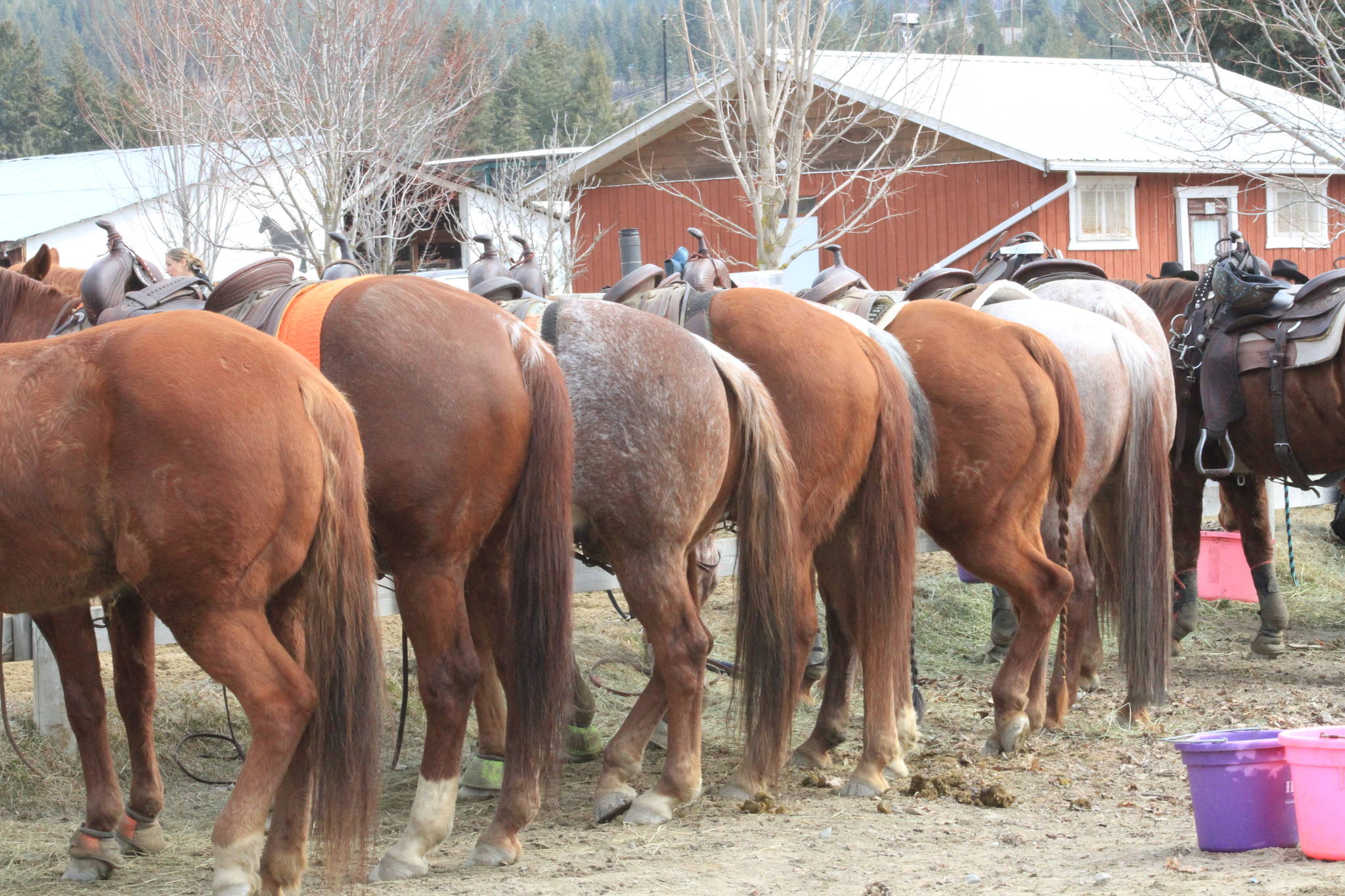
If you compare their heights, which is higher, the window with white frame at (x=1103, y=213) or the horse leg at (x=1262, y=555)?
the window with white frame at (x=1103, y=213)

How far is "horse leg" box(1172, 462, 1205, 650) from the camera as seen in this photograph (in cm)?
750

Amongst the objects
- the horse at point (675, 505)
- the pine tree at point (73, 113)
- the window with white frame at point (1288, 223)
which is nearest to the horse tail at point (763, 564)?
the horse at point (675, 505)

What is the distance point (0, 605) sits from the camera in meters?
3.34

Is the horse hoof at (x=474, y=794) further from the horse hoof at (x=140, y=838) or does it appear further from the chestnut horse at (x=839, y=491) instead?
the horse hoof at (x=140, y=838)

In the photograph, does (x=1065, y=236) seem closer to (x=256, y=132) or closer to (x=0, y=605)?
(x=256, y=132)

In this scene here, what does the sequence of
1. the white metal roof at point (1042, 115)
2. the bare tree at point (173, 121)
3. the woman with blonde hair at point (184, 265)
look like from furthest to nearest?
the white metal roof at point (1042, 115) → the bare tree at point (173, 121) → the woman with blonde hair at point (184, 265)

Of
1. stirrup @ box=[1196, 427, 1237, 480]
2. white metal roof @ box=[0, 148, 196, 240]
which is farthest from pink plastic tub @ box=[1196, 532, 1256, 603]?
white metal roof @ box=[0, 148, 196, 240]

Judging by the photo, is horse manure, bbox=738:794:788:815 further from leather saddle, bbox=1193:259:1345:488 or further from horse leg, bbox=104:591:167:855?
leather saddle, bbox=1193:259:1345:488

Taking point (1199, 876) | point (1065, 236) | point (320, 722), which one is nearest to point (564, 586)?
point (320, 722)

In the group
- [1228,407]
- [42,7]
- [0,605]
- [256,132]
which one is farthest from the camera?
[42,7]

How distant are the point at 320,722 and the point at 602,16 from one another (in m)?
114

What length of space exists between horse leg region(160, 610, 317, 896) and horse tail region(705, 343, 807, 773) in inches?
69.8

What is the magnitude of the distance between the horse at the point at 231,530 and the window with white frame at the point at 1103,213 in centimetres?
1872

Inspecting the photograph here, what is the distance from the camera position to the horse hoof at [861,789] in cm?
480
